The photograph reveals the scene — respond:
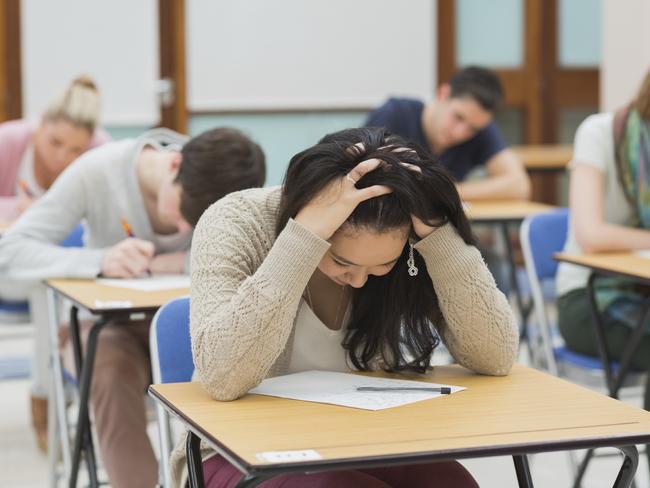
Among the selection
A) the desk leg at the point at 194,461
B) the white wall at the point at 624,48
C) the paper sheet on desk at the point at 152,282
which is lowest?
the desk leg at the point at 194,461

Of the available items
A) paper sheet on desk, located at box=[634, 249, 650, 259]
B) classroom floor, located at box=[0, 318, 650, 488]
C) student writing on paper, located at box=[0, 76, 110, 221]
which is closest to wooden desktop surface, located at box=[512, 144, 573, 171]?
classroom floor, located at box=[0, 318, 650, 488]

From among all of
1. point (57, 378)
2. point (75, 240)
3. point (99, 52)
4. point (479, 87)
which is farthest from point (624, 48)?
point (57, 378)

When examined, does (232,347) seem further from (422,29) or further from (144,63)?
(422,29)

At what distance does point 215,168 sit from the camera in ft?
8.75

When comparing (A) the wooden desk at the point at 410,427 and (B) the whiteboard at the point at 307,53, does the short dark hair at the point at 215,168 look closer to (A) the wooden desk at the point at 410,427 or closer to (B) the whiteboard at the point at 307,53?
(A) the wooden desk at the point at 410,427

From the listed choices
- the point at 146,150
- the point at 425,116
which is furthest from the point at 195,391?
the point at 425,116

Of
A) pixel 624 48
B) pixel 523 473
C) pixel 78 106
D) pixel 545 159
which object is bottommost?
pixel 523 473

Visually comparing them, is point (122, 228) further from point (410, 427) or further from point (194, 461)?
point (410, 427)

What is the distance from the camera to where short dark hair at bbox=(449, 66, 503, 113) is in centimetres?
447

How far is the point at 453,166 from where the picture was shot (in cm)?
473

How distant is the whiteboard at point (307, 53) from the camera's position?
667 centimetres

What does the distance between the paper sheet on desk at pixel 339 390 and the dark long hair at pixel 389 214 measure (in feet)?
0.28

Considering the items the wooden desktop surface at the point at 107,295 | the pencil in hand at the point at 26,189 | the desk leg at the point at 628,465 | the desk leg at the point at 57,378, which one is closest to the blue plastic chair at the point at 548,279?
the wooden desktop surface at the point at 107,295

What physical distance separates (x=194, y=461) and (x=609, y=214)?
76.2 inches
